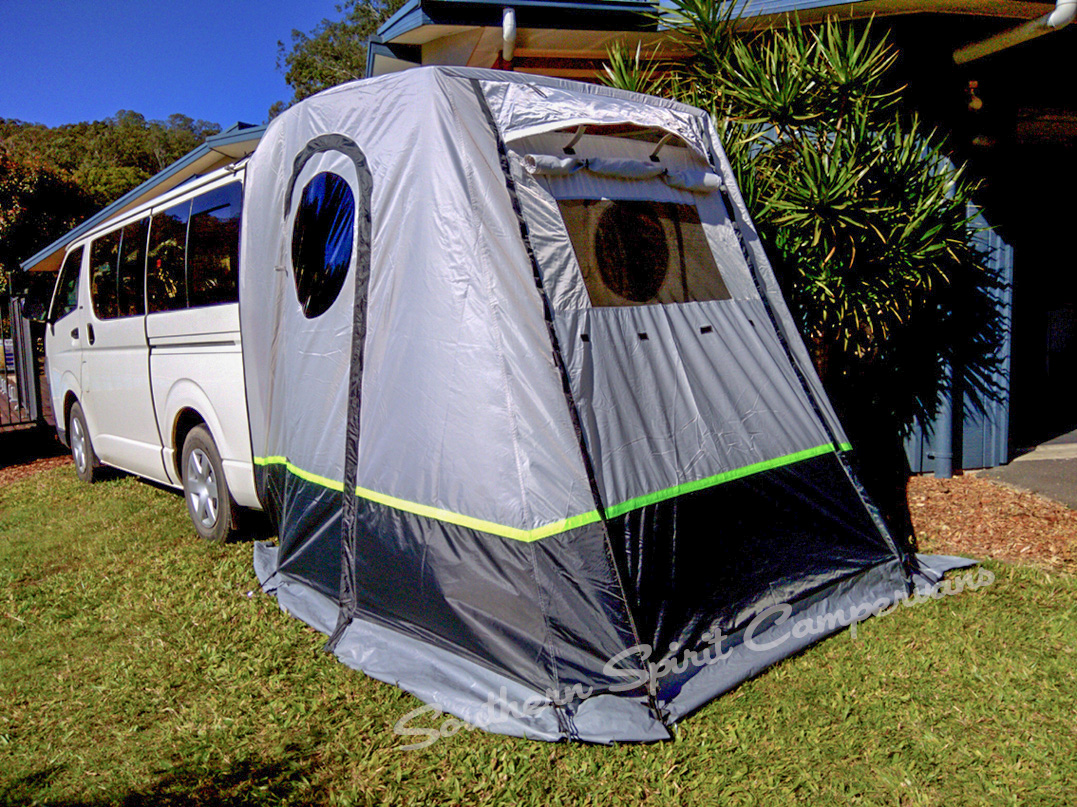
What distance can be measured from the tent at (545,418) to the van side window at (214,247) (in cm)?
52

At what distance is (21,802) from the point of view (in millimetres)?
2672

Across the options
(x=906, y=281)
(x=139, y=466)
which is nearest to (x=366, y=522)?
(x=139, y=466)

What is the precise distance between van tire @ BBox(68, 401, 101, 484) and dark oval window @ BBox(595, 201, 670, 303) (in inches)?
213

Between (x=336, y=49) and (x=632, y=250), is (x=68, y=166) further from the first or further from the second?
(x=632, y=250)

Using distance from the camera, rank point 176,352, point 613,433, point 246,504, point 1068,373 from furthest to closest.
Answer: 1. point 1068,373
2. point 176,352
3. point 246,504
4. point 613,433

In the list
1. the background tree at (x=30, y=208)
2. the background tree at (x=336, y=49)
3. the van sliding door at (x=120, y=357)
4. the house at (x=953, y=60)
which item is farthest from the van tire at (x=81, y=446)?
the background tree at (x=336, y=49)

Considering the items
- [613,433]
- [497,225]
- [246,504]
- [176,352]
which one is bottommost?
[246,504]

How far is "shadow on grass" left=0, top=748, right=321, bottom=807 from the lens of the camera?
2.63m

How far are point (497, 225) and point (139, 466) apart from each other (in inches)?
163

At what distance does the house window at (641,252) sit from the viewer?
3.45 meters

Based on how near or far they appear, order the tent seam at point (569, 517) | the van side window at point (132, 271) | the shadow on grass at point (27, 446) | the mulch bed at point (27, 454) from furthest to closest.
→ the shadow on grass at point (27, 446) → the mulch bed at point (27, 454) → the van side window at point (132, 271) → the tent seam at point (569, 517)

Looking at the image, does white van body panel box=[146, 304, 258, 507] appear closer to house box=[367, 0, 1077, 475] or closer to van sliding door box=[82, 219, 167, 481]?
van sliding door box=[82, 219, 167, 481]

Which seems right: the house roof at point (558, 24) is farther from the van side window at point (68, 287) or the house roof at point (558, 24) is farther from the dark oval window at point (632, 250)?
the van side window at point (68, 287)

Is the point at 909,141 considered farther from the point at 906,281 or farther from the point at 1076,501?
the point at 1076,501
